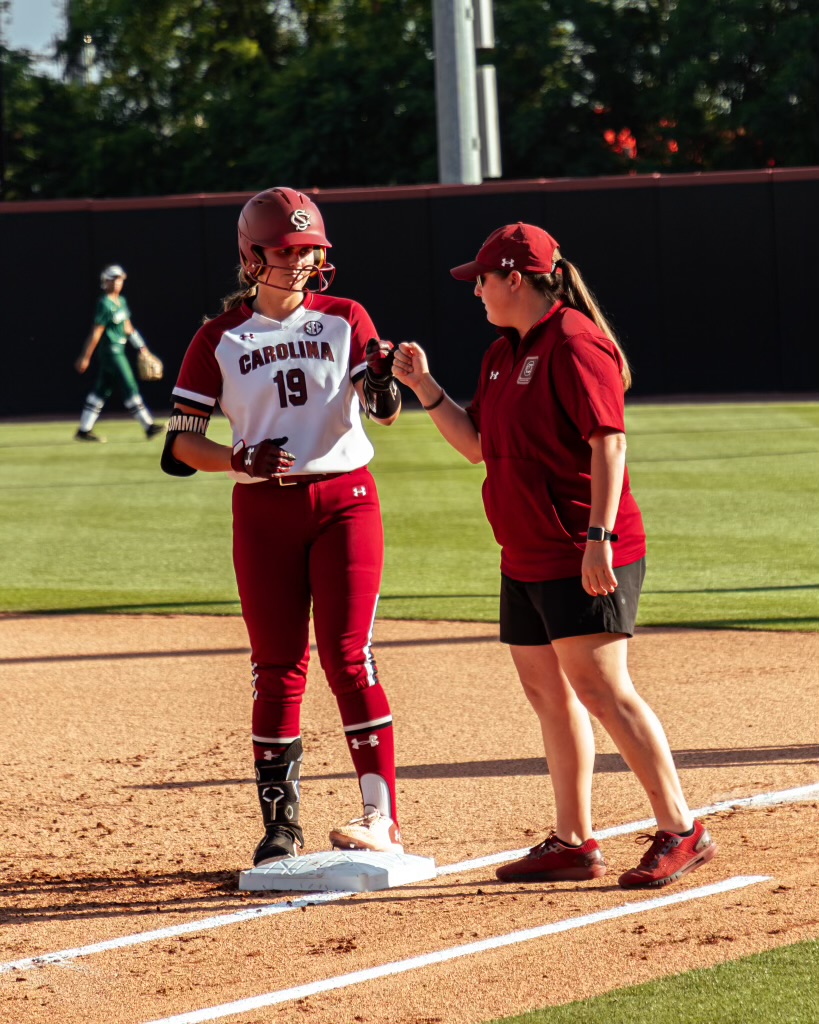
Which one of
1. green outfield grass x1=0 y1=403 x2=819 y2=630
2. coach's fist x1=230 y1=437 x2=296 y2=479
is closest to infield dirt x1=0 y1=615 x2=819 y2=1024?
green outfield grass x1=0 y1=403 x2=819 y2=630

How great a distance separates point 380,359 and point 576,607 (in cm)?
93

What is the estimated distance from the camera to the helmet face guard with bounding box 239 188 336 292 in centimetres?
464

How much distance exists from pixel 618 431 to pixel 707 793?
5.94ft

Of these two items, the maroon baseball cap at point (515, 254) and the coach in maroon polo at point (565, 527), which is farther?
the maroon baseball cap at point (515, 254)

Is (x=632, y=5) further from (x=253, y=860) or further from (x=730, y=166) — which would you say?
(x=253, y=860)

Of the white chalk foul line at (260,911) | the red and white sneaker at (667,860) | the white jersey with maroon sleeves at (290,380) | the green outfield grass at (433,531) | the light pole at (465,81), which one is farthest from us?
the light pole at (465,81)

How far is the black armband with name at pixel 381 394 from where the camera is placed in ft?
15.0

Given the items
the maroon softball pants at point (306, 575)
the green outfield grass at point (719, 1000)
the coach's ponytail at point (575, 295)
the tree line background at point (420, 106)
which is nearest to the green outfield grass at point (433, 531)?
the maroon softball pants at point (306, 575)

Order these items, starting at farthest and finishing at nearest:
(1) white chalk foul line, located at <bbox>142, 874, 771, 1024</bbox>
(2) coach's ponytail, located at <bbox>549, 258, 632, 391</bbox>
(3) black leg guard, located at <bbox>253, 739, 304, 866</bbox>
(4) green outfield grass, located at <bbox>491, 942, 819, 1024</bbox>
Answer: (3) black leg guard, located at <bbox>253, 739, 304, 866</bbox> < (2) coach's ponytail, located at <bbox>549, 258, 632, 391</bbox> < (1) white chalk foul line, located at <bbox>142, 874, 771, 1024</bbox> < (4) green outfield grass, located at <bbox>491, 942, 819, 1024</bbox>

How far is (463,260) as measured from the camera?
25.2m

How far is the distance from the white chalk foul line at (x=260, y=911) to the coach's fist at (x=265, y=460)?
1.25m

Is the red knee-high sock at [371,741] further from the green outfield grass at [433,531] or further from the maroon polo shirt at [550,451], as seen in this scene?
the maroon polo shirt at [550,451]

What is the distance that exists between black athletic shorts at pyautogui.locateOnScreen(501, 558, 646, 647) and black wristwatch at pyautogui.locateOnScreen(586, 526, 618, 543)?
0.18 meters

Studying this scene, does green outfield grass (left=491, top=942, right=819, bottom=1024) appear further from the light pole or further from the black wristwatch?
the light pole
